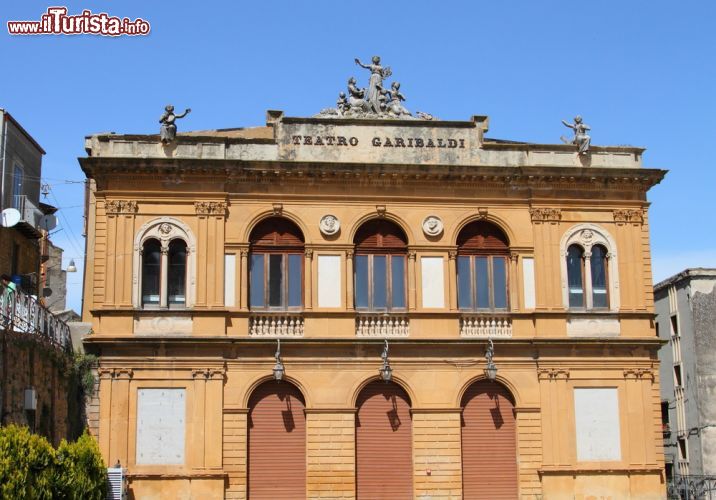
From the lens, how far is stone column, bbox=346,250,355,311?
32281mm

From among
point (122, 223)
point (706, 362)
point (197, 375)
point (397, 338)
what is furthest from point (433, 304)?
point (706, 362)

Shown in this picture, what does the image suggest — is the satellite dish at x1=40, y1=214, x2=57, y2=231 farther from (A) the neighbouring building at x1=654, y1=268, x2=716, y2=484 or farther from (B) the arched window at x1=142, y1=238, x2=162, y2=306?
(A) the neighbouring building at x1=654, y1=268, x2=716, y2=484

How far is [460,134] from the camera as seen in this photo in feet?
111

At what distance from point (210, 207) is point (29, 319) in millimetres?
6497

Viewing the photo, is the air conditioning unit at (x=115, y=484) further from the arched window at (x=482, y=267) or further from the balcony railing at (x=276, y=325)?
the arched window at (x=482, y=267)

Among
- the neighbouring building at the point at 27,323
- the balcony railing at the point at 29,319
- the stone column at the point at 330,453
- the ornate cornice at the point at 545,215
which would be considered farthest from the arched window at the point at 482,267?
the neighbouring building at the point at 27,323

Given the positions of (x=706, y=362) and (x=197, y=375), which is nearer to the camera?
(x=197, y=375)

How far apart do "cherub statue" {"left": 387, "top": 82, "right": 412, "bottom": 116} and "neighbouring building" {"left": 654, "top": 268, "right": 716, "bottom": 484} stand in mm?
12740

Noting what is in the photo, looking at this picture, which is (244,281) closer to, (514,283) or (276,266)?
(276,266)

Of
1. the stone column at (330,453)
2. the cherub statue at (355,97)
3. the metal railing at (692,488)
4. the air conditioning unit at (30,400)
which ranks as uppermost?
the cherub statue at (355,97)

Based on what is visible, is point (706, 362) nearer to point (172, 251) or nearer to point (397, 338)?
point (397, 338)

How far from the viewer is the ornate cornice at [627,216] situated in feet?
111

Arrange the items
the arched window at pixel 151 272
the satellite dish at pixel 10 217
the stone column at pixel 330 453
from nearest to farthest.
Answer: the stone column at pixel 330 453, the arched window at pixel 151 272, the satellite dish at pixel 10 217

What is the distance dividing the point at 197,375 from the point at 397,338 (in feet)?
19.0
